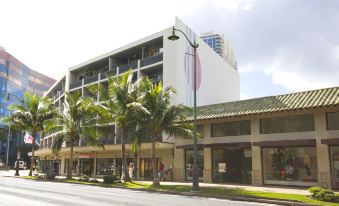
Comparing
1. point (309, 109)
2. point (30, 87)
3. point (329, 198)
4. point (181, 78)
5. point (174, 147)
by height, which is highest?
point (30, 87)

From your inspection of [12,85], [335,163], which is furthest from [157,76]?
[12,85]

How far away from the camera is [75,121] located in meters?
33.6

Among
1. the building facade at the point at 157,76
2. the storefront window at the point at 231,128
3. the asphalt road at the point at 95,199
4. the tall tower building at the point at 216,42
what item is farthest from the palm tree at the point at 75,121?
the tall tower building at the point at 216,42

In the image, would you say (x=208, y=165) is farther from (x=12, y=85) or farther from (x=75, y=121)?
(x=12, y=85)

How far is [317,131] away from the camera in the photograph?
23.9 metres

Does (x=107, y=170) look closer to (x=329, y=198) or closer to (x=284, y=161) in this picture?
(x=284, y=161)

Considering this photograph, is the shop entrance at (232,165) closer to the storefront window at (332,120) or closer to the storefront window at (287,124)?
the storefront window at (287,124)

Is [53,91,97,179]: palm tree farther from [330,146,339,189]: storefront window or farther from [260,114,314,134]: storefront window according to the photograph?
[330,146,339,189]: storefront window

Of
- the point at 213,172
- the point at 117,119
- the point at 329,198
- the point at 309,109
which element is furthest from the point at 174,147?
the point at 329,198

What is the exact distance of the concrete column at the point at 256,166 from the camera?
2639 cm

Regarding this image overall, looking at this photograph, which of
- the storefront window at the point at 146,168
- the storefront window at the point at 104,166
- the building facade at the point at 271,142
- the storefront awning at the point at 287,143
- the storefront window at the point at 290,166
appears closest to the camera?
the building facade at the point at 271,142

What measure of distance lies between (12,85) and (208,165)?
91.0m

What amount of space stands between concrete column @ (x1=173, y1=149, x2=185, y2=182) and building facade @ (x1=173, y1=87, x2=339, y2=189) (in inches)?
3.4

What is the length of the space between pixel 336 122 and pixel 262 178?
654cm
